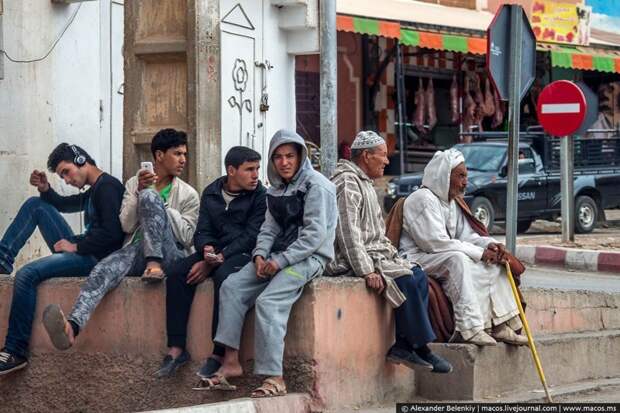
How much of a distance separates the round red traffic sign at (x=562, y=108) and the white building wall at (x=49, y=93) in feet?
17.8

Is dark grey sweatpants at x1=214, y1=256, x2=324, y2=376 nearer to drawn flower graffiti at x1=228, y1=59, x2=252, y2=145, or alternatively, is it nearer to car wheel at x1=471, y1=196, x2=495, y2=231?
drawn flower graffiti at x1=228, y1=59, x2=252, y2=145

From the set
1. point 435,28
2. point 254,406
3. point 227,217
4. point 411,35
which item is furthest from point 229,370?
point 435,28

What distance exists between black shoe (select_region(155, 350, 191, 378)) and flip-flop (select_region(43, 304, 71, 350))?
1.80 ft

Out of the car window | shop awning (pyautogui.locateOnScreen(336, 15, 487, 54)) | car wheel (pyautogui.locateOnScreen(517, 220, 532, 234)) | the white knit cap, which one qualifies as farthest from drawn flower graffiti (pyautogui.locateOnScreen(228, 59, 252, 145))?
car wheel (pyautogui.locateOnScreen(517, 220, 532, 234))

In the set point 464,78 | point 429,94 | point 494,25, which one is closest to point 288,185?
point 494,25

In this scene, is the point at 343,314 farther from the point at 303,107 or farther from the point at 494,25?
the point at 303,107

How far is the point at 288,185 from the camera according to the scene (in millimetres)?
7883

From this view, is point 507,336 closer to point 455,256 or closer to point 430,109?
point 455,256

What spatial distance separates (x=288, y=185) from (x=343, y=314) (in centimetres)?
78

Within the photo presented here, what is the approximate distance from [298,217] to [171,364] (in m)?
1.10

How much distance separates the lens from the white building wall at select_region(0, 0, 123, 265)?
12.7 metres

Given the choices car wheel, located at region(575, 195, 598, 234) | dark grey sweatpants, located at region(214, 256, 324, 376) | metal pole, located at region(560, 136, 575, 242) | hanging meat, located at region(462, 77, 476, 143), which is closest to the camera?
dark grey sweatpants, located at region(214, 256, 324, 376)

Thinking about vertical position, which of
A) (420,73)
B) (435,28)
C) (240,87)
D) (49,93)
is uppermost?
(435,28)

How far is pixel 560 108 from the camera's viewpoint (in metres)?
16.7
